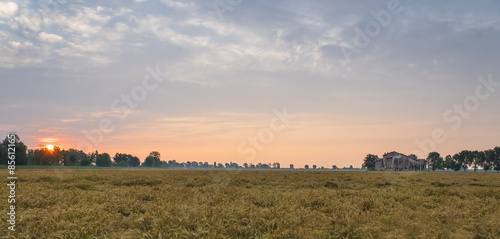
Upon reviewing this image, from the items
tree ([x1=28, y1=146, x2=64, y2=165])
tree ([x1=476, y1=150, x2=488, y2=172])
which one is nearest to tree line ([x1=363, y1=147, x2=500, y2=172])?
tree ([x1=476, y1=150, x2=488, y2=172])

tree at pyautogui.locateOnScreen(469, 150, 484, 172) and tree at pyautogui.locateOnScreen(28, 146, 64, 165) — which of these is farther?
→ tree at pyautogui.locateOnScreen(469, 150, 484, 172)

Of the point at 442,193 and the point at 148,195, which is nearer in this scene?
the point at 148,195

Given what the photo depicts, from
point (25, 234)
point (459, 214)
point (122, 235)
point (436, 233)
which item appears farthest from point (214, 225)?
point (459, 214)

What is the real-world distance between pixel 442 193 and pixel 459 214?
9.52 metres

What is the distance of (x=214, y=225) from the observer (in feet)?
26.2

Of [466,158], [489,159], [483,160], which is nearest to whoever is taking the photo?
[489,159]

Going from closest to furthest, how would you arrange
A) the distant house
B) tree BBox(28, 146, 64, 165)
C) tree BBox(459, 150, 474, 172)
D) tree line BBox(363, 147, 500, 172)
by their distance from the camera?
tree BBox(28, 146, 64, 165)
the distant house
tree line BBox(363, 147, 500, 172)
tree BBox(459, 150, 474, 172)

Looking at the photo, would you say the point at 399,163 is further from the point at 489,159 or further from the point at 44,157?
the point at 44,157

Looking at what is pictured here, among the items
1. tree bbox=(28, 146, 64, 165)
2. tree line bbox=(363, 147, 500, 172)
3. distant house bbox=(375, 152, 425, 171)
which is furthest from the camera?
tree line bbox=(363, 147, 500, 172)

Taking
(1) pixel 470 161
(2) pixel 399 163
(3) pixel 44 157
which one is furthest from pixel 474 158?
(3) pixel 44 157

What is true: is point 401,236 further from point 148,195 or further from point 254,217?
point 148,195

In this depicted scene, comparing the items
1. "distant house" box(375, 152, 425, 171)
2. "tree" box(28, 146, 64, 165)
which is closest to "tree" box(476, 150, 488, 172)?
"distant house" box(375, 152, 425, 171)

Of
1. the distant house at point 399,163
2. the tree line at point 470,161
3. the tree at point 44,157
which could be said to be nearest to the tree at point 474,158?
the tree line at point 470,161

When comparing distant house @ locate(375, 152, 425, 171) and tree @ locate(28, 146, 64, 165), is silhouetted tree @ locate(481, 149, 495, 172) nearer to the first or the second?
distant house @ locate(375, 152, 425, 171)
